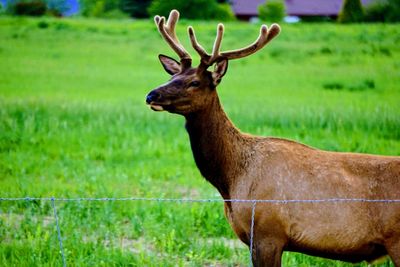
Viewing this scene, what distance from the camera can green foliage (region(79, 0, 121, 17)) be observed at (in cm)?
4304

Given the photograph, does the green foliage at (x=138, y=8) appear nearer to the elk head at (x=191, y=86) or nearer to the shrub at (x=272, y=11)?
the shrub at (x=272, y=11)

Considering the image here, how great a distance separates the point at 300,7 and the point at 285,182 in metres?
39.3

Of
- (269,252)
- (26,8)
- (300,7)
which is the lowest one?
(300,7)

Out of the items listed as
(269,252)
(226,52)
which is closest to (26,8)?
(226,52)

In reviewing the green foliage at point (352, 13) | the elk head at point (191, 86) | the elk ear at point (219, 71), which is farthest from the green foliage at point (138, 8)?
the elk ear at point (219, 71)

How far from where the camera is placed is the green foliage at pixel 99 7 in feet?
141

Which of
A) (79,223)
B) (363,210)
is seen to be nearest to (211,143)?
(363,210)

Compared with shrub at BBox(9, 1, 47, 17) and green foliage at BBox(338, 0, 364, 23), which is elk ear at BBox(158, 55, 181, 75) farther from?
shrub at BBox(9, 1, 47, 17)

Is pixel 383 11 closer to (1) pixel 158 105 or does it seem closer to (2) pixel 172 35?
(2) pixel 172 35

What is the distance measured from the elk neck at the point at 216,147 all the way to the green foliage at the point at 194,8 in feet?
91.0

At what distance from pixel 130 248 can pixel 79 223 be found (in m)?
0.73

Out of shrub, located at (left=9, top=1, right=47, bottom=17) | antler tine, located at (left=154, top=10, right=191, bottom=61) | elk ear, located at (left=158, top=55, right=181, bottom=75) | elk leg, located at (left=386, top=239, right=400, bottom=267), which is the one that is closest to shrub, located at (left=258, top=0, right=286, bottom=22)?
shrub, located at (left=9, top=1, right=47, bottom=17)

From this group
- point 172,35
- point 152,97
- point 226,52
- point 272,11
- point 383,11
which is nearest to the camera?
point 152,97

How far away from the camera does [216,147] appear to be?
19.1ft
